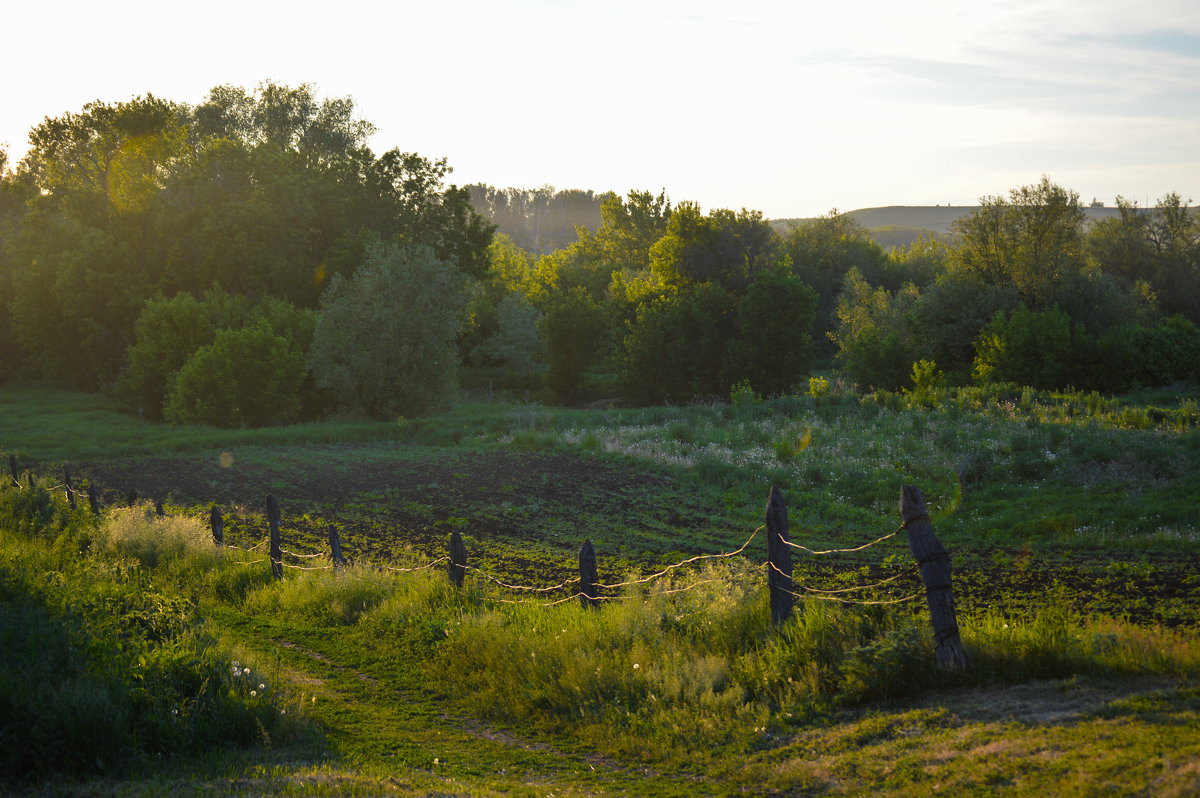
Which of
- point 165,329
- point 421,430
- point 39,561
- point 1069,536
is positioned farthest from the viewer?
point 165,329

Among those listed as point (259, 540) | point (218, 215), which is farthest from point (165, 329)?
point (259, 540)

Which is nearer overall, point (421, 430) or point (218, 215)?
point (421, 430)

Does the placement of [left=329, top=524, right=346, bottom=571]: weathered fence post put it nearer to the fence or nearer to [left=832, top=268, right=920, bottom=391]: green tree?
the fence

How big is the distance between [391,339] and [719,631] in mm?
46288

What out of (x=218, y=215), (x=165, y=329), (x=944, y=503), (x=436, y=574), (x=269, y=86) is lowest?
(x=944, y=503)

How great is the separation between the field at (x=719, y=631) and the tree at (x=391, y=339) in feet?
72.9

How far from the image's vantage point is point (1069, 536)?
1911cm

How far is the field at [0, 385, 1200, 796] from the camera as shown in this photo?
254 inches

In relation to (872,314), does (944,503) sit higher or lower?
lower

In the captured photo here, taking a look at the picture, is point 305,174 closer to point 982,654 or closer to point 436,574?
point 436,574

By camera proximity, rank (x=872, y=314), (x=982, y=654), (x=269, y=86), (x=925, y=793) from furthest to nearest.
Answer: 1. (x=269, y=86)
2. (x=872, y=314)
3. (x=982, y=654)
4. (x=925, y=793)

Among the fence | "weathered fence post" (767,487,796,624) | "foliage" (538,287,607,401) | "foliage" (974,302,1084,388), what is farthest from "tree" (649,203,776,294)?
"weathered fence post" (767,487,796,624)

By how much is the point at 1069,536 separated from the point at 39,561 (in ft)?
66.5

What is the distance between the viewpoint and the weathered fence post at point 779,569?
9000 millimetres
